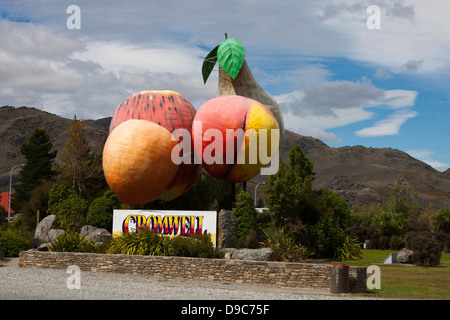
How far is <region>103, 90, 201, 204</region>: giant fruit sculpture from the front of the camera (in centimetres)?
2552

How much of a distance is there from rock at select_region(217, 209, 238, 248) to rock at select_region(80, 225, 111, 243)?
21.1 feet

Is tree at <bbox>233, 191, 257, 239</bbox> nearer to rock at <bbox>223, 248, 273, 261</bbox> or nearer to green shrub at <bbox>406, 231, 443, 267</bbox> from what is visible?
rock at <bbox>223, 248, 273, 261</bbox>

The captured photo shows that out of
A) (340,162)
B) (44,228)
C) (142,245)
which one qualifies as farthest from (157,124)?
(340,162)

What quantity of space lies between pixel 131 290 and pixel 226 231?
980 centimetres

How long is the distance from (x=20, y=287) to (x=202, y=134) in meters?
13.1

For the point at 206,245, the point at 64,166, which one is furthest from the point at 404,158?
the point at 206,245

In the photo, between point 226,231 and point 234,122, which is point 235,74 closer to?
point 234,122

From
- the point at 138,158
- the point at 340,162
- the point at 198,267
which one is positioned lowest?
the point at 198,267

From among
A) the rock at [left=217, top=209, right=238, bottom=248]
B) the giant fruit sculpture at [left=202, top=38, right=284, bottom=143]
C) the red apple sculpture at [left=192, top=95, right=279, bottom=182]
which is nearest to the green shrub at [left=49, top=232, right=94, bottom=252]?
the rock at [left=217, top=209, right=238, bottom=248]

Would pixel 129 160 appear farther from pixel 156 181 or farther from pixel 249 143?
pixel 249 143

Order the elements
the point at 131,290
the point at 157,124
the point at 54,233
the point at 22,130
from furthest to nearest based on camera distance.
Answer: the point at 22,130
the point at 54,233
the point at 157,124
the point at 131,290

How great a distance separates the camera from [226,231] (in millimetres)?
24062

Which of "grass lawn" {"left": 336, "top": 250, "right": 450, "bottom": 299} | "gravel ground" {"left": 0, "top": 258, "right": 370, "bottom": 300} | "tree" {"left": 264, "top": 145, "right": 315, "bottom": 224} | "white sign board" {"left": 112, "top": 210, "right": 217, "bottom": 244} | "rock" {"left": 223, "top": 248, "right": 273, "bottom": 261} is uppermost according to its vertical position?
"tree" {"left": 264, "top": 145, "right": 315, "bottom": 224}

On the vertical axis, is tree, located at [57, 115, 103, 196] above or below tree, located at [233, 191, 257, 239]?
above
